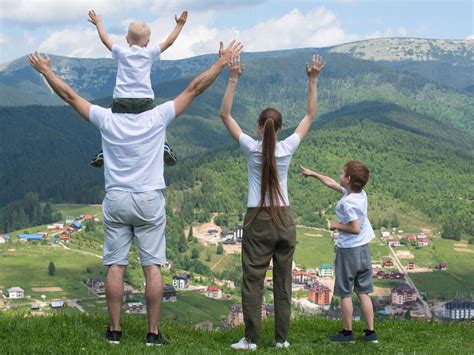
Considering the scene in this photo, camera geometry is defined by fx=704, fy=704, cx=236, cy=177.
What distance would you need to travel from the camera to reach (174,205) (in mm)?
169250

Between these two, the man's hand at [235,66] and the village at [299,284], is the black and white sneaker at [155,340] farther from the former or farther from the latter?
the village at [299,284]

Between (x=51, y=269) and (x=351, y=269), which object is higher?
(x=351, y=269)

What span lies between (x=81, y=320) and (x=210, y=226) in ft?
534

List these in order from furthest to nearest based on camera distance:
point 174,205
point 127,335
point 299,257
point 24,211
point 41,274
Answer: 1. point 24,211
2. point 174,205
3. point 299,257
4. point 41,274
5. point 127,335

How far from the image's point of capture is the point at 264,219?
7.34 m

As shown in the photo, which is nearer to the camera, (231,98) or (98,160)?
(98,160)

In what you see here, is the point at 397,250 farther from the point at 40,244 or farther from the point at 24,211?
the point at 24,211

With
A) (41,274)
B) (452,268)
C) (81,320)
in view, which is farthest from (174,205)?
(81,320)

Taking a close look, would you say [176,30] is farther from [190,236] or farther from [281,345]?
[190,236]

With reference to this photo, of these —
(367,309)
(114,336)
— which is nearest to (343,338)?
(367,309)

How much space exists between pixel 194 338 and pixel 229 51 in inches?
128

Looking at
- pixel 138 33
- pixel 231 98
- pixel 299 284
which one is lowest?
pixel 299 284

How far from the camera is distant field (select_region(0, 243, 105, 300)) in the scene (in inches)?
4537

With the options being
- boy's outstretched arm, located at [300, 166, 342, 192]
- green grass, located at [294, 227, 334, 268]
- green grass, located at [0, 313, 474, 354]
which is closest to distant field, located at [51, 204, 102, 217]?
green grass, located at [294, 227, 334, 268]
